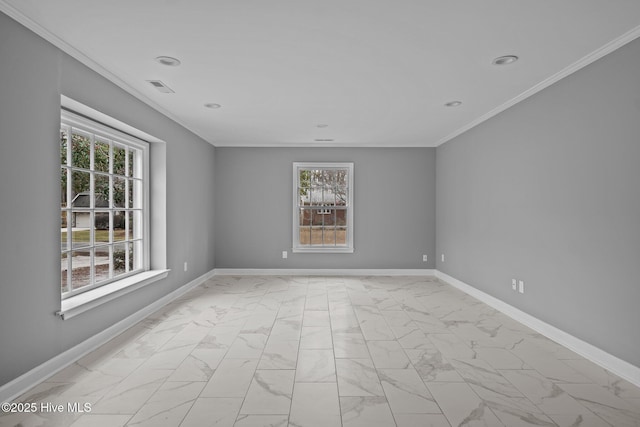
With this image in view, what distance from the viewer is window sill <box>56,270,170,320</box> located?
2.76m

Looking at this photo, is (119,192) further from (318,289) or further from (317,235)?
(317,235)

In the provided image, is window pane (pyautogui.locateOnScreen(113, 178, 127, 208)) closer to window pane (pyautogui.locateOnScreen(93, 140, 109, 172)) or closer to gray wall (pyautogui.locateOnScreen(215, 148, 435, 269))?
window pane (pyautogui.locateOnScreen(93, 140, 109, 172))

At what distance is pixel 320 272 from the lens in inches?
258

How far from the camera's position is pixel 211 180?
6.28 meters

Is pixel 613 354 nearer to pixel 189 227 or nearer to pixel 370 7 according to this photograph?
pixel 370 7

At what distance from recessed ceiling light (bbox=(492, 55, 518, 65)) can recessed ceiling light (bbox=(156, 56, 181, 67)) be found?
8.58 ft

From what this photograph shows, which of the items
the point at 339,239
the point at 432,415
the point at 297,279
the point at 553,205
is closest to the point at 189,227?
the point at 297,279

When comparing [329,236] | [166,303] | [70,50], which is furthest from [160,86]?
[329,236]

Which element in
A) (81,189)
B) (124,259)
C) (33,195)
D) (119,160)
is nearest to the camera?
(33,195)

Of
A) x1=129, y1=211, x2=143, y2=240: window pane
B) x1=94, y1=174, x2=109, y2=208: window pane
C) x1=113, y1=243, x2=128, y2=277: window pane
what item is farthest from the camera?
x1=129, y1=211, x2=143, y2=240: window pane

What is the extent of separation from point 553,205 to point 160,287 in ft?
14.5

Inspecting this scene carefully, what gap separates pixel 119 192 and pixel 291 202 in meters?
3.08

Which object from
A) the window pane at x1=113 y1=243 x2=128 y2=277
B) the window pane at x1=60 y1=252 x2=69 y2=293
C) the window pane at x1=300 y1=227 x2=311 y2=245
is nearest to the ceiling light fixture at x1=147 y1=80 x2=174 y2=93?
the window pane at x1=60 y1=252 x2=69 y2=293

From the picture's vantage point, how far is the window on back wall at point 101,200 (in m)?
3.06
